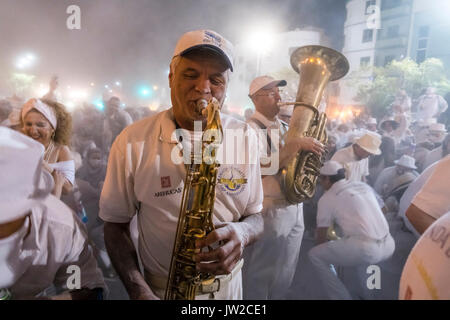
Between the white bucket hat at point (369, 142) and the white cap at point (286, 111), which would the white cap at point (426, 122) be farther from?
the white cap at point (286, 111)

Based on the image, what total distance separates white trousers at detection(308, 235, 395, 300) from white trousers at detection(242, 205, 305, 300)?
0.26 metres

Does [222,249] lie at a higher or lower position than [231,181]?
lower

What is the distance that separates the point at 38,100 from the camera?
7.13ft

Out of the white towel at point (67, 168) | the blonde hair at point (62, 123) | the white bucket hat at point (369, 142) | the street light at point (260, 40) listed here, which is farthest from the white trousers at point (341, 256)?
the blonde hair at point (62, 123)

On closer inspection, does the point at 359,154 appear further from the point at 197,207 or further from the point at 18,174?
the point at 18,174

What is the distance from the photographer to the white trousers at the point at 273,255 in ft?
7.90

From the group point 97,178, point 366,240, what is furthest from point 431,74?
point 97,178

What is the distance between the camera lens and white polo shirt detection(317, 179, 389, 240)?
257 centimetres

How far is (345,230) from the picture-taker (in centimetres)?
260

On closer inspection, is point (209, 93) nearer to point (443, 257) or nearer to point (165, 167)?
A: point (165, 167)

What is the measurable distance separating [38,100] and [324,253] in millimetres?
2807

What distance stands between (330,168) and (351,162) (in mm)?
322

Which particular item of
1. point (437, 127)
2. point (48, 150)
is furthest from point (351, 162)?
point (48, 150)

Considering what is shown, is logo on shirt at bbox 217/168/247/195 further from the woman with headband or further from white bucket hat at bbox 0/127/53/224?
the woman with headband
